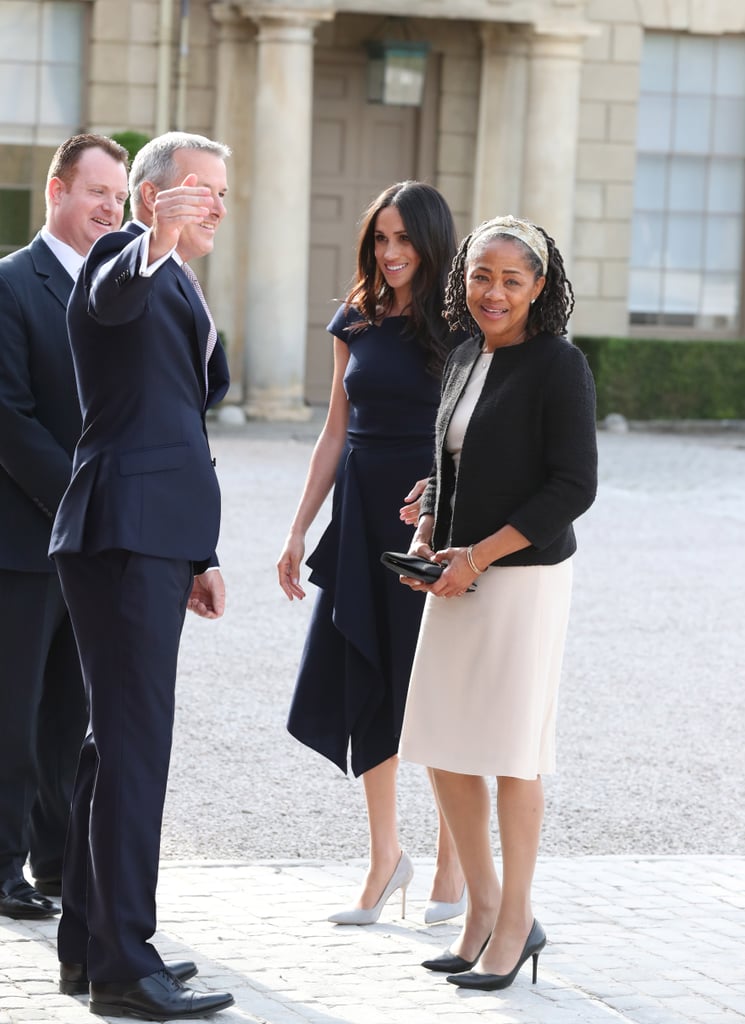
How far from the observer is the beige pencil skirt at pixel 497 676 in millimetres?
4219

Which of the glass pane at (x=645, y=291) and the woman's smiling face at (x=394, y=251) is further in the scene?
the glass pane at (x=645, y=291)

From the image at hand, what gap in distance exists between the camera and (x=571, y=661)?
27.4 ft

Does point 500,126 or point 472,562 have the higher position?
point 500,126

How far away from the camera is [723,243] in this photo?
20.6m

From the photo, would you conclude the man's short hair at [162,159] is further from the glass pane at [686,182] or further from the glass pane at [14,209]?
the glass pane at [686,182]

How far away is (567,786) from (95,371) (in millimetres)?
2955

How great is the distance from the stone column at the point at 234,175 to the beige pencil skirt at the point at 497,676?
13826mm

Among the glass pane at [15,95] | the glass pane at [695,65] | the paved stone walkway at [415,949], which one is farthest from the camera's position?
the glass pane at [695,65]

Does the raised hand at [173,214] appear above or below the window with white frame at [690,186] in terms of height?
below

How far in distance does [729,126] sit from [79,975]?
1757 cm

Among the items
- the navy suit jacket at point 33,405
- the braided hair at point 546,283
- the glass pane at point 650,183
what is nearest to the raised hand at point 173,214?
the braided hair at point 546,283

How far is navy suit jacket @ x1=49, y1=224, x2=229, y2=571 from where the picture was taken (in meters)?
3.96

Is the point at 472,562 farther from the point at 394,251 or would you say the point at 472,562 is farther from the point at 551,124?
the point at 551,124

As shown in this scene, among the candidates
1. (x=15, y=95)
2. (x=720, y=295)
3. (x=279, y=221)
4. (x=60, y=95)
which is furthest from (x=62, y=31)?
(x=720, y=295)
